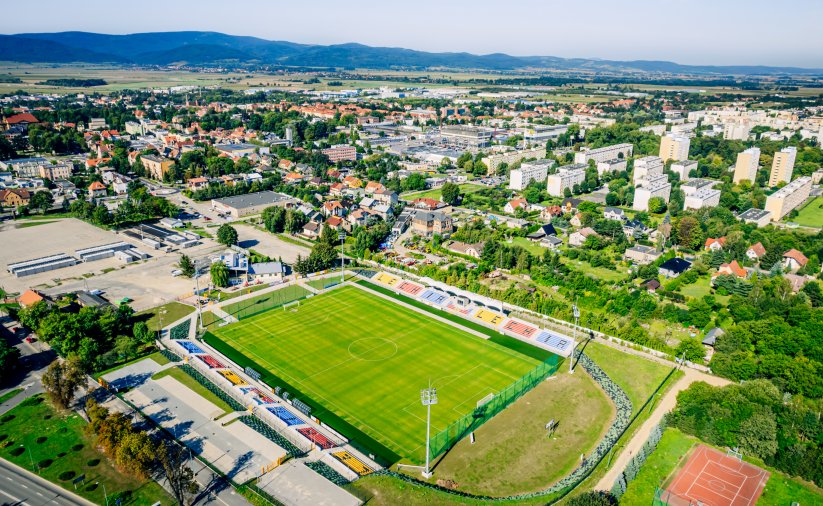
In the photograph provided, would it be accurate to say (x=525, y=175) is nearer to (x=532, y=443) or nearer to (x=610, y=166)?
(x=610, y=166)

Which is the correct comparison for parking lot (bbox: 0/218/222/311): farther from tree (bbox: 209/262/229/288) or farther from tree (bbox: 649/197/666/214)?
tree (bbox: 649/197/666/214)

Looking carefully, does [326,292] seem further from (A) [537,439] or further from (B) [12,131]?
(B) [12,131]

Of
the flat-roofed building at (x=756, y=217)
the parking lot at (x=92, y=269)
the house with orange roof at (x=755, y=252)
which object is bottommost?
the parking lot at (x=92, y=269)

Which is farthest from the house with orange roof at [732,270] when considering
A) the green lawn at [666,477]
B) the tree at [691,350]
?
the green lawn at [666,477]

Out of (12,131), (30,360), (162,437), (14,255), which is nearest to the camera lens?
(162,437)

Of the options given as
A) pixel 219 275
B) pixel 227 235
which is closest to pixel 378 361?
pixel 219 275

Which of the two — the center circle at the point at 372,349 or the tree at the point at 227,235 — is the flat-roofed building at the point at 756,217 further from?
the tree at the point at 227,235

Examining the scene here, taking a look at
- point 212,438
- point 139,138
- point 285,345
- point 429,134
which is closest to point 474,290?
point 285,345
